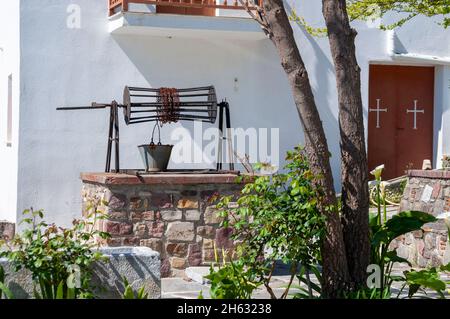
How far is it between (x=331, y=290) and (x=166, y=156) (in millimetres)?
3872

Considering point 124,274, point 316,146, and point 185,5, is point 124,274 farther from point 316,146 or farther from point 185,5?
point 185,5

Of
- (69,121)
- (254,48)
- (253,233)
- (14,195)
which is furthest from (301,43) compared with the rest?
(253,233)

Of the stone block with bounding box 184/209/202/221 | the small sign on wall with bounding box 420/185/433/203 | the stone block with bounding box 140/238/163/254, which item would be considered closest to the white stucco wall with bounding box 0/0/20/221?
the stone block with bounding box 140/238/163/254

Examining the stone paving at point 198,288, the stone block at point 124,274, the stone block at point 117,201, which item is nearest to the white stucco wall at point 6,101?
the stone block at point 117,201

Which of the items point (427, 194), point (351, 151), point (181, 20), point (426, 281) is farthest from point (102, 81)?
point (426, 281)

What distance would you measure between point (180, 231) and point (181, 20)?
4.32 metres

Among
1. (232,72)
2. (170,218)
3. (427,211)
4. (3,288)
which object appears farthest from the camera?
(232,72)

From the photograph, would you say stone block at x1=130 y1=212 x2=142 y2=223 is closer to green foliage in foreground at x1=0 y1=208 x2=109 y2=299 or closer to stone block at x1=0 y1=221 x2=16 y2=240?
green foliage in foreground at x1=0 y1=208 x2=109 y2=299

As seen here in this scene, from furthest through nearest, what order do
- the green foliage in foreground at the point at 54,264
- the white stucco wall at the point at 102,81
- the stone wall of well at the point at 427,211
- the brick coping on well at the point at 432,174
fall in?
the white stucco wall at the point at 102,81 → the brick coping on well at the point at 432,174 → the stone wall of well at the point at 427,211 → the green foliage in foreground at the point at 54,264

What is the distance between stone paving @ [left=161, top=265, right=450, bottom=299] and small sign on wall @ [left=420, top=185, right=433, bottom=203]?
4.03 feet

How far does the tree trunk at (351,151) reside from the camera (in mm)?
6848

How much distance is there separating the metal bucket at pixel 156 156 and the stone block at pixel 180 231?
810mm

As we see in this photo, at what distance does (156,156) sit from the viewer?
1012cm

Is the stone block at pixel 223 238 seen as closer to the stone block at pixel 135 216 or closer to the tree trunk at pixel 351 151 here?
the stone block at pixel 135 216
